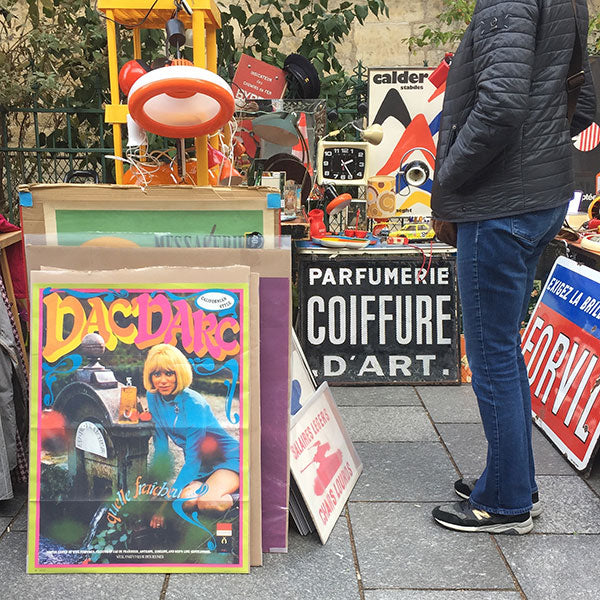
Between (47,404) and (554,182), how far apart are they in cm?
178

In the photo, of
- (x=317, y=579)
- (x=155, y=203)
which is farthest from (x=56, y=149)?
(x=317, y=579)

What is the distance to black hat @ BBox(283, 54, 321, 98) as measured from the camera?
4773 millimetres

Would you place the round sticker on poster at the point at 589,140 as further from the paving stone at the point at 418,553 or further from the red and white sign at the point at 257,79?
the paving stone at the point at 418,553

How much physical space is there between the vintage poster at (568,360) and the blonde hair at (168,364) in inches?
69.9

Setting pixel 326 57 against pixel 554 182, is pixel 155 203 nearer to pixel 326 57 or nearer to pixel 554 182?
pixel 554 182

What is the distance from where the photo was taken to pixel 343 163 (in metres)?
4.61

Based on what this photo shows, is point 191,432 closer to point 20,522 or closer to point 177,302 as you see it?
point 177,302

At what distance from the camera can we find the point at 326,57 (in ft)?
18.2

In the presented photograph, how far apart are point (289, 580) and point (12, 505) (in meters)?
1.18

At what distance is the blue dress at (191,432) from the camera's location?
235cm

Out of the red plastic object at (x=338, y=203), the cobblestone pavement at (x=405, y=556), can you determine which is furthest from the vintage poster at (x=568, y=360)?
the red plastic object at (x=338, y=203)

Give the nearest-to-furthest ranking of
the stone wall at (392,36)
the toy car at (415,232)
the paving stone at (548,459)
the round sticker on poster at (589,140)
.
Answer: the paving stone at (548,459)
the toy car at (415,232)
the round sticker on poster at (589,140)
the stone wall at (392,36)

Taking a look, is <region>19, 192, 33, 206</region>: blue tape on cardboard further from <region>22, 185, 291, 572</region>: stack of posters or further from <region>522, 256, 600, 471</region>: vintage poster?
<region>522, 256, 600, 471</region>: vintage poster

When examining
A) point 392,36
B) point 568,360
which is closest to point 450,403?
point 568,360
